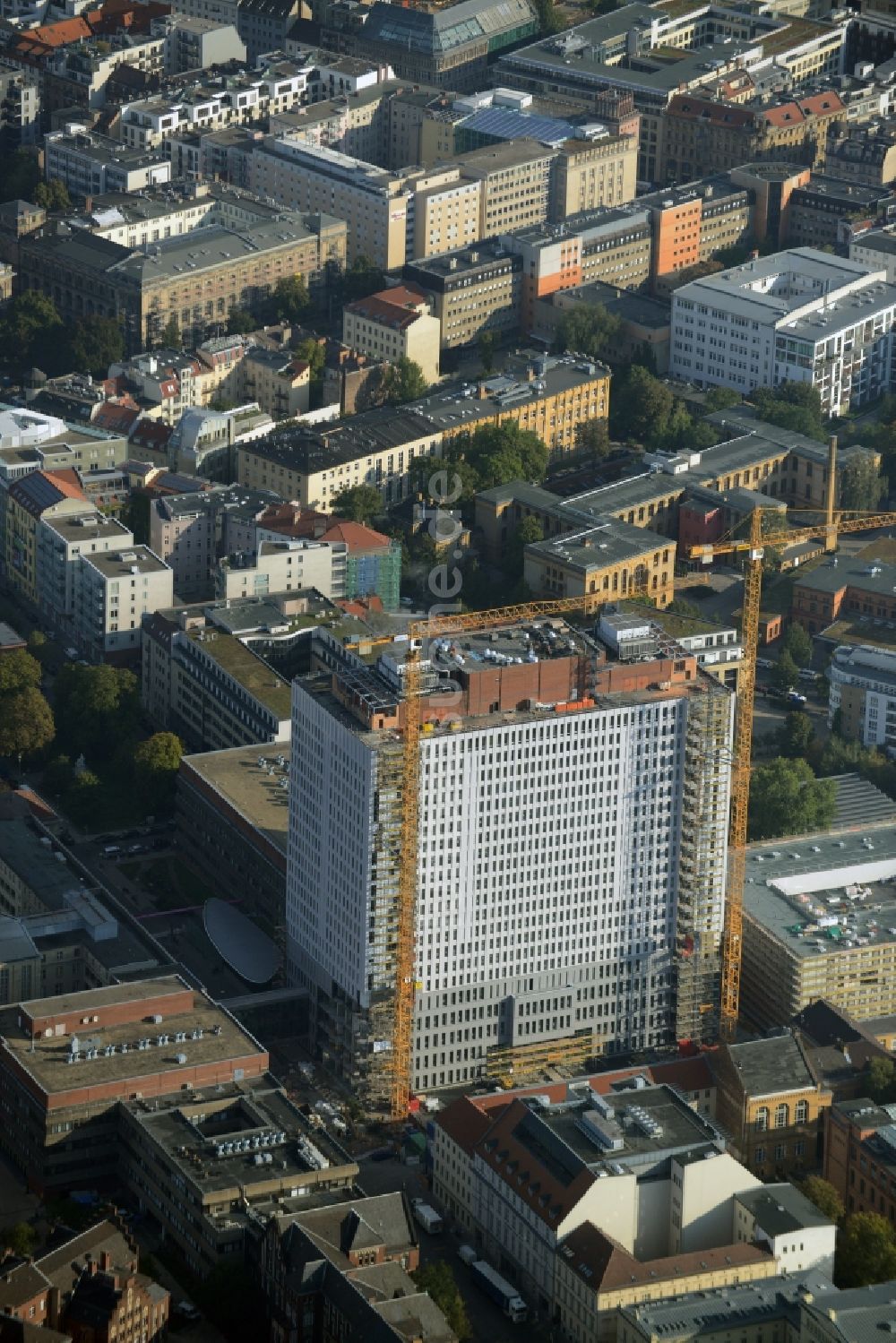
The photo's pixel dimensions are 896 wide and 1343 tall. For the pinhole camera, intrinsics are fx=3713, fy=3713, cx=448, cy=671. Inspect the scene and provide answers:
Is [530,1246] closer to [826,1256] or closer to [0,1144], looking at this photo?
[826,1256]

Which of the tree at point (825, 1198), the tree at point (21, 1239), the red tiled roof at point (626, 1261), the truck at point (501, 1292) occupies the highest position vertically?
the red tiled roof at point (626, 1261)

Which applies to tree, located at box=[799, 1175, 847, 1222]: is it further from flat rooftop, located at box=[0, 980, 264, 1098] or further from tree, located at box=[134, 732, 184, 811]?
tree, located at box=[134, 732, 184, 811]

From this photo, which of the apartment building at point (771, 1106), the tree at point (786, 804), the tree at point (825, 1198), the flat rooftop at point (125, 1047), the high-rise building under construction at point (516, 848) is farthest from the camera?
the tree at point (786, 804)

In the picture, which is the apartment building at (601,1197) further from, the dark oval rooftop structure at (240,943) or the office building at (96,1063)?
the dark oval rooftop structure at (240,943)

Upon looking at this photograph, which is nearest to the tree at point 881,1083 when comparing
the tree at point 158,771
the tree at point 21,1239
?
the tree at point 21,1239

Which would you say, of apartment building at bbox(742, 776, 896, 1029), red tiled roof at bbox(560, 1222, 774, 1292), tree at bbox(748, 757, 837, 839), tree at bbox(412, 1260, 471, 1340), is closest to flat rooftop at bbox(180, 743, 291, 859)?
apartment building at bbox(742, 776, 896, 1029)

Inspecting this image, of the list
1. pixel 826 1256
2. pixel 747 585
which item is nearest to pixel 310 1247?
pixel 826 1256

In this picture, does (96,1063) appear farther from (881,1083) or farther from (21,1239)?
(881,1083)

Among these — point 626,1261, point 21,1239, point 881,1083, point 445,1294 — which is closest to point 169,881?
point 21,1239
